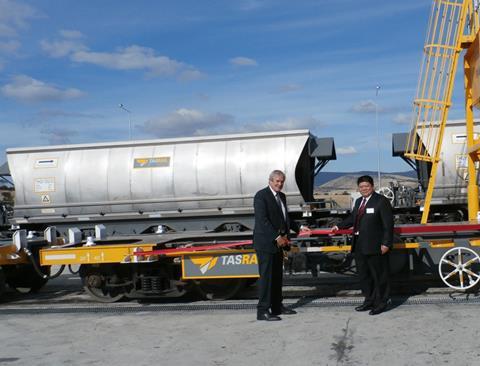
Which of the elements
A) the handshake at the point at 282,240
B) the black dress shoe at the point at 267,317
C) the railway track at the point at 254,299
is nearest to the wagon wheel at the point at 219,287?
the railway track at the point at 254,299

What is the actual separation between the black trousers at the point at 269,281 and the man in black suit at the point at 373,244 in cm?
104

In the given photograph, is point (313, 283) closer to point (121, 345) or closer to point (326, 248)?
point (326, 248)

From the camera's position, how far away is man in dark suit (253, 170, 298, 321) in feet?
22.7

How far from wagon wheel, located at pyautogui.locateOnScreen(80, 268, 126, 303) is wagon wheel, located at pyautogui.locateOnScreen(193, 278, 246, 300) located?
121 centimetres

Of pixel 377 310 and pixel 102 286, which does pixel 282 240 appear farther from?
pixel 102 286

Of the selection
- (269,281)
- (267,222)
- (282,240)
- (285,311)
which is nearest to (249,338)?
(269,281)

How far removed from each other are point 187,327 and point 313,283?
3594mm

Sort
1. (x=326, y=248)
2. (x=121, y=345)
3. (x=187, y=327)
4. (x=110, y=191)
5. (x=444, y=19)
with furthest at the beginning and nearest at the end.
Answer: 1. (x=110, y=191)
2. (x=444, y=19)
3. (x=326, y=248)
4. (x=187, y=327)
5. (x=121, y=345)

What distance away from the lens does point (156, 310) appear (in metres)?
7.91

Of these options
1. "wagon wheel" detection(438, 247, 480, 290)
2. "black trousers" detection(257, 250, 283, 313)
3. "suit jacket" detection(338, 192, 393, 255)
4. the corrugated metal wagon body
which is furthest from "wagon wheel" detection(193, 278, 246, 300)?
the corrugated metal wagon body

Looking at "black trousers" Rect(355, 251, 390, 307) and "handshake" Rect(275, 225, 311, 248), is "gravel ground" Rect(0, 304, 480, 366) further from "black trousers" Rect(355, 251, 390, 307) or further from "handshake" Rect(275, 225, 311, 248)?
"handshake" Rect(275, 225, 311, 248)

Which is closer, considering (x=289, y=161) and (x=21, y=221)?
(x=289, y=161)

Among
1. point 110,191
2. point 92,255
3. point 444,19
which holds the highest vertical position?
point 444,19

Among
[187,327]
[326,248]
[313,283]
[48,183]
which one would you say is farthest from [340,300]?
[48,183]
